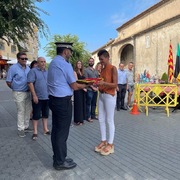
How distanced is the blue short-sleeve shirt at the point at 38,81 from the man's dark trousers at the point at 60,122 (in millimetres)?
1663

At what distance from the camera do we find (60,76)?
3.43 metres

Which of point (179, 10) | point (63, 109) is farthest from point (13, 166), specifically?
point (179, 10)

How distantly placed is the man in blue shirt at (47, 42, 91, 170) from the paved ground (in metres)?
0.34

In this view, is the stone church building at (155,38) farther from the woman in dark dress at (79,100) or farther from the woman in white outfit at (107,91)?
the woman in white outfit at (107,91)

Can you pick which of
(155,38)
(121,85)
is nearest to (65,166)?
(121,85)

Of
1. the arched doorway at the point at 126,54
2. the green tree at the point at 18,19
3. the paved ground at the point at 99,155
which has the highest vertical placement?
the arched doorway at the point at 126,54

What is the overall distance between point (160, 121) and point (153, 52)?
16763mm

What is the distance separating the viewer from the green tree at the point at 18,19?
5228 millimetres

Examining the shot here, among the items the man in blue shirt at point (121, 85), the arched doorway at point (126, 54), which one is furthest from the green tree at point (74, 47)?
the man in blue shirt at point (121, 85)

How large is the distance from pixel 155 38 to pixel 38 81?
1902 centimetres

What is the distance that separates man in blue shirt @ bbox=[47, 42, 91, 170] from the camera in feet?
11.3

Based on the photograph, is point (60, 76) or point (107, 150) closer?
point (60, 76)

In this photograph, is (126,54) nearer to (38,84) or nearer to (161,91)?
(161,91)

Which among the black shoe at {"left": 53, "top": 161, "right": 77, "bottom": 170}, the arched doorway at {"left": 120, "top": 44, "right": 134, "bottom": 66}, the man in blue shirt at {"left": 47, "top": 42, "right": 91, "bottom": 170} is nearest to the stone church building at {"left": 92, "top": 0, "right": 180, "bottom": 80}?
the arched doorway at {"left": 120, "top": 44, "right": 134, "bottom": 66}
